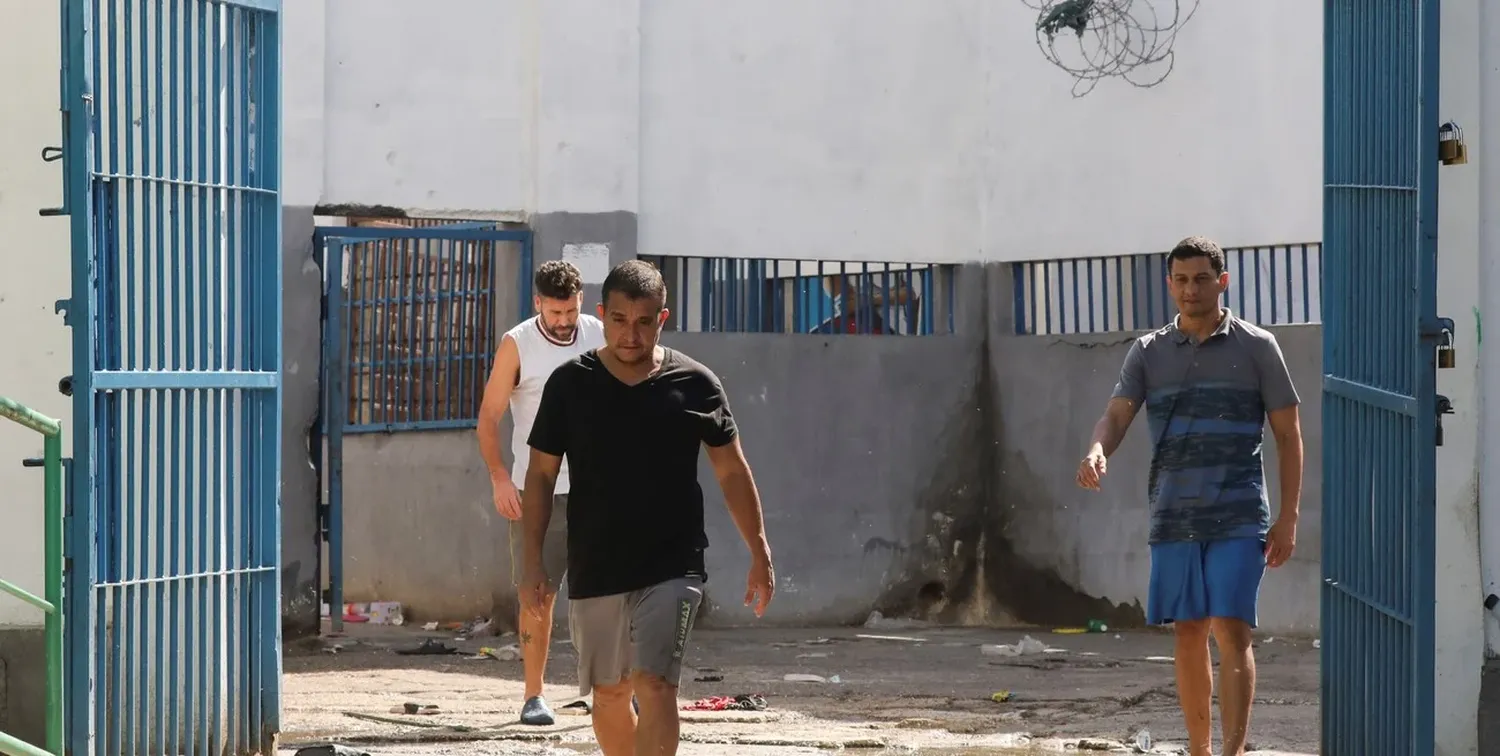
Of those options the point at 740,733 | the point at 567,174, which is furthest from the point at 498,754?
the point at 567,174

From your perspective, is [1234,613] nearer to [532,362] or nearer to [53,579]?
[532,362]

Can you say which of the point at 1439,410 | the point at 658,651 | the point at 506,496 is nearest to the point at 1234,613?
the point at 1439,410

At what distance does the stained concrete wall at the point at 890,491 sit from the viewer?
42.0 feet

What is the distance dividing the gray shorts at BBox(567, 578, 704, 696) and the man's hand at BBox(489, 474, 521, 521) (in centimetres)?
199

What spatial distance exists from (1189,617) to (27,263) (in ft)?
13.9

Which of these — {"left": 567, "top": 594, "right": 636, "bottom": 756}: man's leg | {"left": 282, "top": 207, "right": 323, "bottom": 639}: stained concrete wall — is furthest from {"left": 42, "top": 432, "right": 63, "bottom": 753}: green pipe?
{"left": 282, "top": 207, "right": 323, "bottom": 639}: stained concrete wall

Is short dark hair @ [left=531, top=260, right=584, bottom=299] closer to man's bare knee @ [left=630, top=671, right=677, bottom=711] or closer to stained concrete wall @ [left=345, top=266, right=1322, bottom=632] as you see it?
man's bare knee @ [left=630, top=671, right=677, bottom=711]

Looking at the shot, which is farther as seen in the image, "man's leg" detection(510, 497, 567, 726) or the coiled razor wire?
the coiled razor wire

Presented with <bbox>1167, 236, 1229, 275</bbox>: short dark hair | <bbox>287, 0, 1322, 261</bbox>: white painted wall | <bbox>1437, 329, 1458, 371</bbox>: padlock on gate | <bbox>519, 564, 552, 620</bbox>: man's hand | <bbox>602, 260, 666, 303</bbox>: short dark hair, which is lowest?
<bbox>519, 564, 552, 620</bbox>: man's hand

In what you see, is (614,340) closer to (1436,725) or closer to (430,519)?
(1436,725)

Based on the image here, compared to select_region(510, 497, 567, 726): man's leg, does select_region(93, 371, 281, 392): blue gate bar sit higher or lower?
higher

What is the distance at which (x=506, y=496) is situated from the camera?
8.16 meters

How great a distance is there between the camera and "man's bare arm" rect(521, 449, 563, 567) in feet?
20.2

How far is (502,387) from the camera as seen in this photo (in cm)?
838
